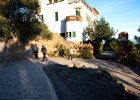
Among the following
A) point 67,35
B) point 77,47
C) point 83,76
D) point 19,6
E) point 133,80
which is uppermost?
point 19,6

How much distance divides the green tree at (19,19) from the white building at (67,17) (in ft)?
28.8

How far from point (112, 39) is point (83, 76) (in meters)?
21.4

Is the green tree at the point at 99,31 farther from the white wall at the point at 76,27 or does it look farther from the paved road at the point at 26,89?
the paved road at the point at 26,89

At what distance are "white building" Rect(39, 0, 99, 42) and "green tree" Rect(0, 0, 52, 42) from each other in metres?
8.77

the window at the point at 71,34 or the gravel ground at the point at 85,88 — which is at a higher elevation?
the window at the point at 71,34

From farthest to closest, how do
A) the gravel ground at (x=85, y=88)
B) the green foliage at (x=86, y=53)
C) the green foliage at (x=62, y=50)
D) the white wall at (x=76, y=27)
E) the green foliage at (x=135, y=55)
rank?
1. the white wall at (x=76, y=27)
2. the green foliage at (x=86, y=53)
3. the green foliage at (x=62, y=50)
4. the green foliage at (x=135, y=55)
5. the gravel ground at (x=85, y=88)

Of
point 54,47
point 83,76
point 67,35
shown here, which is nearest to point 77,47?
point 54,47

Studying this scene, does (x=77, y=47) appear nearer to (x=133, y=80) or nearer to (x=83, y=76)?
(x=133, y=80)

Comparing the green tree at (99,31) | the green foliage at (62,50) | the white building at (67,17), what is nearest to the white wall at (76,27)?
the white building at (67,17)

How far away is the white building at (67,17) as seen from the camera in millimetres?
27438

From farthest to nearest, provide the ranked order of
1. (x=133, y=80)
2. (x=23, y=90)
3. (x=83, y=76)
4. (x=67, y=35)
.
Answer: (x=67, y=35), (x=133, y=80), (x=83, y=76), (x=23, y=90)

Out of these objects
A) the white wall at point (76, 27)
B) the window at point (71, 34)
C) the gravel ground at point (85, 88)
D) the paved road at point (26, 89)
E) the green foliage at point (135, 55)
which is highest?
the white wall at point (76, 27)

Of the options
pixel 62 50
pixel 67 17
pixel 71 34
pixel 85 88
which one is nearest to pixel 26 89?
pixel 85 88

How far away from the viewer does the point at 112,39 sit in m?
30.5
